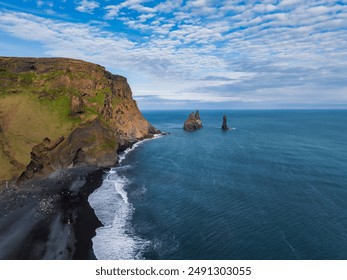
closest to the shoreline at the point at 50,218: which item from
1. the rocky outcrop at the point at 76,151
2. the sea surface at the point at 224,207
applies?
the sea surface at the point at 224,207

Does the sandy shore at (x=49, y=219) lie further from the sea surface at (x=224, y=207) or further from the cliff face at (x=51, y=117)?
the cliff face at (x=51, y=117)

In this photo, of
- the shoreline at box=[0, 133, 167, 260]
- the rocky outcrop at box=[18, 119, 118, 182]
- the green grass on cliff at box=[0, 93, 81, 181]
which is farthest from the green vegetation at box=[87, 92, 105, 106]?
the shoreline at box=[0, 133, 167, 260]

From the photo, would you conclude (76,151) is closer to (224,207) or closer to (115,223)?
(115,223)

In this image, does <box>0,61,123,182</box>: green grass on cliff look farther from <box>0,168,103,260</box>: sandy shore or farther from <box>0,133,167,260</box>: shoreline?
<box>0,168,103,260</box>: sandy shore

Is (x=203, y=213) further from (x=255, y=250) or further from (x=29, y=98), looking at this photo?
(x=29, y=98)
